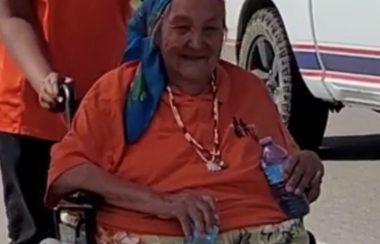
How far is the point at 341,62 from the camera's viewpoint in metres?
7.48

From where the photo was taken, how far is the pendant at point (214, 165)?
11.6 feet

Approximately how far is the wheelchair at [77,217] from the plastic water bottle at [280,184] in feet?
1.52

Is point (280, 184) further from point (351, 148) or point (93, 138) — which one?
point (351, 148)

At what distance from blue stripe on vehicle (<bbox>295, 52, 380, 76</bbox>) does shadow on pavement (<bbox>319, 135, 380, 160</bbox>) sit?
75cm

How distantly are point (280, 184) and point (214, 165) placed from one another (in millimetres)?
185

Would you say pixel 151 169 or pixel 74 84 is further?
pixel 74 84

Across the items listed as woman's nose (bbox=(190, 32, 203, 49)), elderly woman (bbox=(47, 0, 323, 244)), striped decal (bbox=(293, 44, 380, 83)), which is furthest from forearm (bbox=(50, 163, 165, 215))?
striped decal (bbox=(293, 44, 380, 83))

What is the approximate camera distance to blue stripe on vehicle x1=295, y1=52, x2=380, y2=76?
23.4 ft

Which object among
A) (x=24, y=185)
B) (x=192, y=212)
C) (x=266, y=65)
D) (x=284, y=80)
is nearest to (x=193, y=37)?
(x=192, y=212)

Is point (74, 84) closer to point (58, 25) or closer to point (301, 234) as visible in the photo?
point (58, 25)

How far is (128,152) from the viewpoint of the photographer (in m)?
3.57

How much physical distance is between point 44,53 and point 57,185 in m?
0.45

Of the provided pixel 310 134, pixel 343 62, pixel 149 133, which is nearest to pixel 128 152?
pixel 149 133

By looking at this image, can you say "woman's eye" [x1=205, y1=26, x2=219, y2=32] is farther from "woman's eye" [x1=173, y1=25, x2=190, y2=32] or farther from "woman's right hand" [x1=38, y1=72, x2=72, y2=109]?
"woman's right hand" [x1=38, y1=72, x2=72, y2=109]
